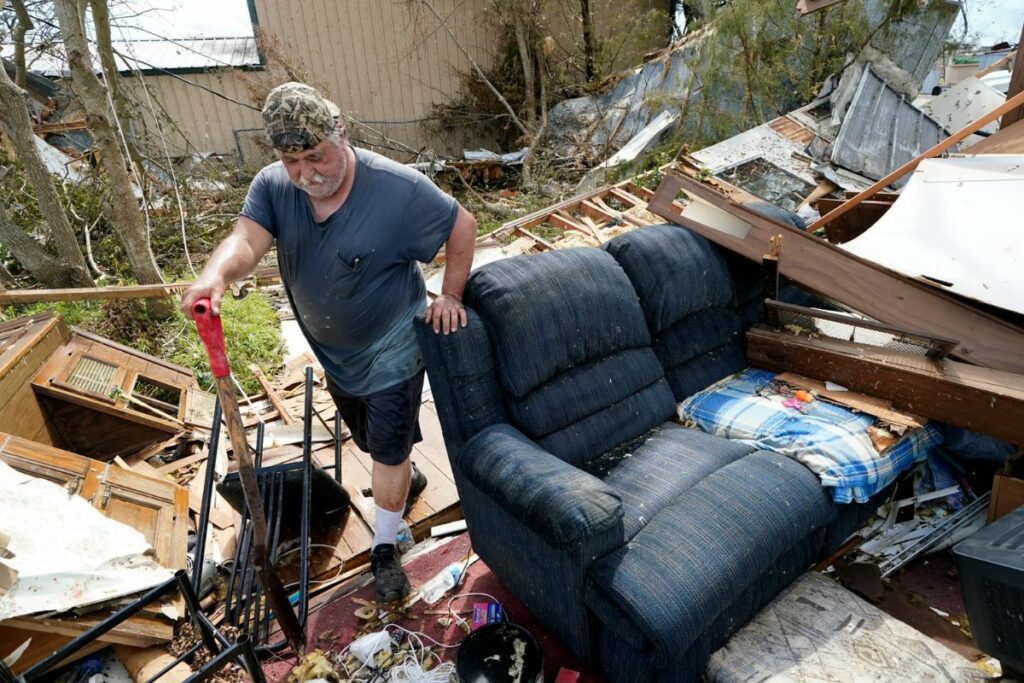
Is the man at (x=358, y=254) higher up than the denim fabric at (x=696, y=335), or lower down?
higher up

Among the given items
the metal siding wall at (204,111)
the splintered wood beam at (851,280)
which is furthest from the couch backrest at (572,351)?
the metal siding wall at (204,111)

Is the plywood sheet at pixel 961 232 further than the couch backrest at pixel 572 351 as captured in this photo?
Yes

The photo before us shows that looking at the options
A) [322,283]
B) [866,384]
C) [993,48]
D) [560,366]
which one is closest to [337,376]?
[322,283]

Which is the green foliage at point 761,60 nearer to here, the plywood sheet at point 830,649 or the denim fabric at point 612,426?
the denim fabric at point 612,426

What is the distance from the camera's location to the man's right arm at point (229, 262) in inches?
59.5

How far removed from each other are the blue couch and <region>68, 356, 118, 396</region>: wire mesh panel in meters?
2.13

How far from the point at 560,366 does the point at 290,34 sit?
29.1ft

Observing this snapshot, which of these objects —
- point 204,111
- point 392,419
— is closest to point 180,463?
point 392,419

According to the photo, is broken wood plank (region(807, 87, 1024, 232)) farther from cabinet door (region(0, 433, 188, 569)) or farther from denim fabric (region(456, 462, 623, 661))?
cabinet door (region(0, 433, 188, 569))

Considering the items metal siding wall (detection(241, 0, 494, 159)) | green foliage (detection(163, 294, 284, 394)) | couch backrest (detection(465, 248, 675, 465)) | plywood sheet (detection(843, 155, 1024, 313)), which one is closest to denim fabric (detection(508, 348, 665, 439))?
couch backrest (detection(465, 248, 675, 465))

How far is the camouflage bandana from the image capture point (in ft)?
5.65

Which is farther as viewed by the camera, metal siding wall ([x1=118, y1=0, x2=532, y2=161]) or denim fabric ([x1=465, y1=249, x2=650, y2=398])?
metal siding wall ([x1=118, y1=0, x2=532, y2=161])

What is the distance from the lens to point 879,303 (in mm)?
2633

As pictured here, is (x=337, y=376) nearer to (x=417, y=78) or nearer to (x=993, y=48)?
(x=417, y=78)
